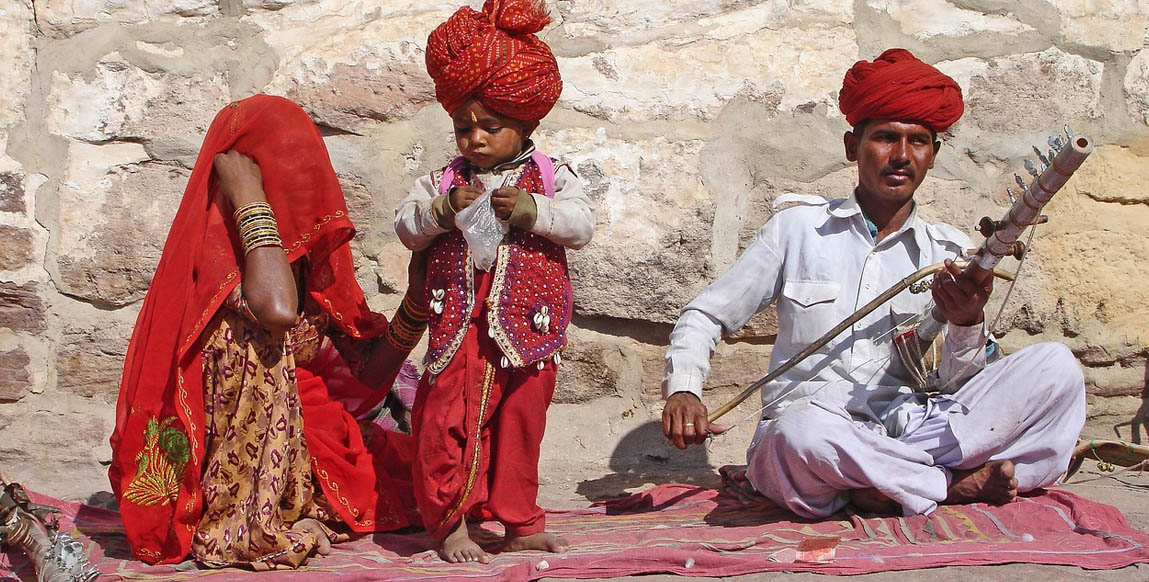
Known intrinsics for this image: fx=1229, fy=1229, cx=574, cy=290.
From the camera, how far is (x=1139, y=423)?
4141 millimetres

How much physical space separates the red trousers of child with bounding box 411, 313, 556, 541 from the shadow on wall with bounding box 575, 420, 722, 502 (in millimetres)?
703

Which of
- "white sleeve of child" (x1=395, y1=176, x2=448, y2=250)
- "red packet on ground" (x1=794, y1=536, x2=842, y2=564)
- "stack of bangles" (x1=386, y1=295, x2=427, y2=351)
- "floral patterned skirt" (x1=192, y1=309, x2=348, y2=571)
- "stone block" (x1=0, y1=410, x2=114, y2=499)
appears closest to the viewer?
"red packet on ground" (x1=794, y1=536, x2=842, y2=564)

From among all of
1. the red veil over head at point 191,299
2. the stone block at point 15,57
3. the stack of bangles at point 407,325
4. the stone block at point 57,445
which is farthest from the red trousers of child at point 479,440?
the stone block at point 15,57

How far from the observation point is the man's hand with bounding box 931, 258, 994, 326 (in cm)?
309

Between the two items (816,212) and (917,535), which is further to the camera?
(816,212)

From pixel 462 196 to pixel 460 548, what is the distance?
857 mm

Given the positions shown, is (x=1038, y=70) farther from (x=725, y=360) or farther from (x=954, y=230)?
(x=725, y=360)

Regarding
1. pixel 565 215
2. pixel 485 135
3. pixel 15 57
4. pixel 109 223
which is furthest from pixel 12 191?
pixel 565 215

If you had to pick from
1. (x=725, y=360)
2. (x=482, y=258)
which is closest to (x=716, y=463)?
(x=725, y=360)

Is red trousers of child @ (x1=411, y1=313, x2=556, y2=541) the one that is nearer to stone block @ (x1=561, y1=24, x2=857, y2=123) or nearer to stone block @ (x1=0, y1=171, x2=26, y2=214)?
stone block @ (x1=561, y1=24, x2=857, y2=123)

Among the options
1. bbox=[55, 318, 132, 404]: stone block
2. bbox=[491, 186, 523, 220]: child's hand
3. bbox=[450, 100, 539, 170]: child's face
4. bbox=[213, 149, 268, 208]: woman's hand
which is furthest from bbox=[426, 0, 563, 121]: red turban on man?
bbox=[55, 318, 132, 404]: stone block

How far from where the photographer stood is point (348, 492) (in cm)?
326

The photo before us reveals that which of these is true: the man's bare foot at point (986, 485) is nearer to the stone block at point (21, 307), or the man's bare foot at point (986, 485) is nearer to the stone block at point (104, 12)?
the stone block at point (104, 12)

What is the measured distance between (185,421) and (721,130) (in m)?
1.96
